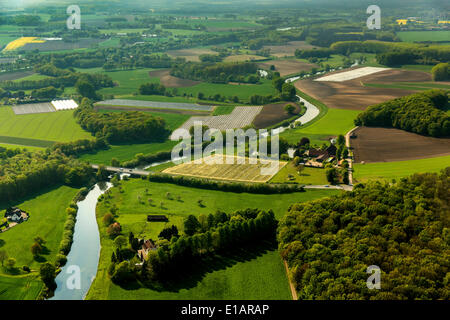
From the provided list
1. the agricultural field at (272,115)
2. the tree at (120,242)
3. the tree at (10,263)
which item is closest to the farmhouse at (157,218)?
the tree at (120,242)

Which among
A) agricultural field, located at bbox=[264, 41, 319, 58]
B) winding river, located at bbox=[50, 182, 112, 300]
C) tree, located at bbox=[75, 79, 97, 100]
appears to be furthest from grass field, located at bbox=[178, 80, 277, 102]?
winding river, located at bbox=[50, 182, 112, 300]

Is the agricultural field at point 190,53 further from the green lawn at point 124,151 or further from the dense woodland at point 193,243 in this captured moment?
the dense woodland at point 193,243

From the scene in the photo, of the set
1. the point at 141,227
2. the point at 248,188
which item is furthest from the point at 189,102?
the point at 141,227

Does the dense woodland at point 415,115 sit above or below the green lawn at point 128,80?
below

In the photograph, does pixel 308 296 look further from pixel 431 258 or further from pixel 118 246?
pixel 118 246

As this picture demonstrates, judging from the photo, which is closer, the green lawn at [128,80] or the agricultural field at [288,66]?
the green lawn at [128,80]

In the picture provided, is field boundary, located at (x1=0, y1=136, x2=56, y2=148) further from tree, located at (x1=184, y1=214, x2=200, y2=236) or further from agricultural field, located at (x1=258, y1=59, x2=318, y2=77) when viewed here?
agricultural field, located at (x1=258, y1=59, x2=318, y2=77)

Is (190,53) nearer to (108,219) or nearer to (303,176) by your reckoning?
(303,176)
